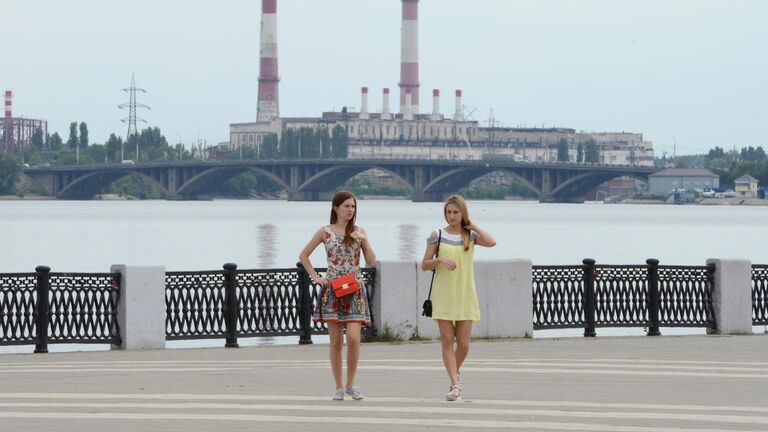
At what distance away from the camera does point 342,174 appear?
197625 millimetres

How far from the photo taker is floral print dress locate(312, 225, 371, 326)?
44.9ft

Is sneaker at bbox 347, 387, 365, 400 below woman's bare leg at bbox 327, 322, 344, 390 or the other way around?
below

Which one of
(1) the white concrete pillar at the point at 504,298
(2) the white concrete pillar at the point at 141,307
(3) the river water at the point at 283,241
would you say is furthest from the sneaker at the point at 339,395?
(3) the river water at the point at 283,241

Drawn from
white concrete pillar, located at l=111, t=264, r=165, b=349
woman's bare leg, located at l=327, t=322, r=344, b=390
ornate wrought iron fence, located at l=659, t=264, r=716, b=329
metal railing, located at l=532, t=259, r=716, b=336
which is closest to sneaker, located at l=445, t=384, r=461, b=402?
woman's bare leg, located at l=327, t=322, r=344, b=390

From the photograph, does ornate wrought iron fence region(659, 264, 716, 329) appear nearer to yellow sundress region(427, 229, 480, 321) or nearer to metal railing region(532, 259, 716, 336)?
metal railing region(532, 259, 716, 336)

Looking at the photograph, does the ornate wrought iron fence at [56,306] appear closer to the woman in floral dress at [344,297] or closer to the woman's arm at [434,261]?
the woman in floral dress at [344,297]

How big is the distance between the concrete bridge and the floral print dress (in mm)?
164331

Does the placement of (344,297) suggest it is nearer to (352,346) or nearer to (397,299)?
(352,346)

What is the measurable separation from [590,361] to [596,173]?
6378 inches

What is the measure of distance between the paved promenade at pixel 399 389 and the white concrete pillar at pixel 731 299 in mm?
2001

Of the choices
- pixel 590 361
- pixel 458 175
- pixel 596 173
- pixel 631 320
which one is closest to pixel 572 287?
pixel 631 320

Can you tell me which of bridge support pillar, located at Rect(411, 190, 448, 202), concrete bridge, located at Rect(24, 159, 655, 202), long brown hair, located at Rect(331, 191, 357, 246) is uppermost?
concrete bridge, located at Rect(24, 159, 655, 202)

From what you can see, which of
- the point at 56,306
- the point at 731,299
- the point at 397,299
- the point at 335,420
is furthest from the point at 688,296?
the point at 335,420

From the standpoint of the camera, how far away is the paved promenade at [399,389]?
12.3m
